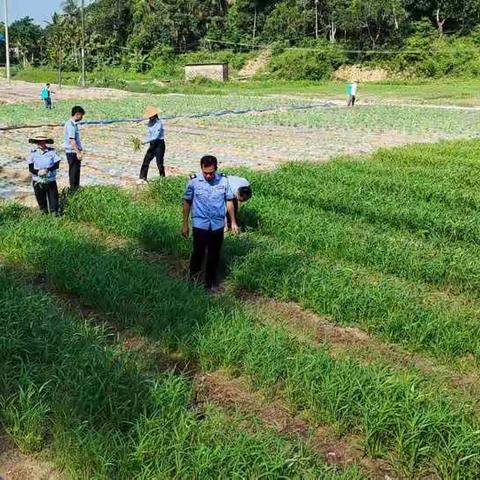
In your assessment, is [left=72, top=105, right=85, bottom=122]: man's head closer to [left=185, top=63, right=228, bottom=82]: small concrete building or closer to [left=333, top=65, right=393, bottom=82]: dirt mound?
[left=185, top=63, right=228, bottom=82]: small concrete building

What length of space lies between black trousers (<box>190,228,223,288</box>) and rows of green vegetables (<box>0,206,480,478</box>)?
379 millimetres

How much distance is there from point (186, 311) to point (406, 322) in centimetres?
199

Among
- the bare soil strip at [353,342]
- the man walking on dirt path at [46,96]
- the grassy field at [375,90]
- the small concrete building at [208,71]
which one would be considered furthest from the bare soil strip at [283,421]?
the small concrete building at [208,71]

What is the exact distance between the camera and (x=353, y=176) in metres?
12.0

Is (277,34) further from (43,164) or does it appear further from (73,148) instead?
(43,164)

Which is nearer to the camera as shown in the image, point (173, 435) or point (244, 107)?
point (173, 435)

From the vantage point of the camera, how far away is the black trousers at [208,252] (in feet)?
22.1

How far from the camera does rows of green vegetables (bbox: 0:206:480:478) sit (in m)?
3.86

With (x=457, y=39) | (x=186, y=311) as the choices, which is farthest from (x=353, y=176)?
(x=457, y=39)

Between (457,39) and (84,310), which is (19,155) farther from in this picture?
(457,39)

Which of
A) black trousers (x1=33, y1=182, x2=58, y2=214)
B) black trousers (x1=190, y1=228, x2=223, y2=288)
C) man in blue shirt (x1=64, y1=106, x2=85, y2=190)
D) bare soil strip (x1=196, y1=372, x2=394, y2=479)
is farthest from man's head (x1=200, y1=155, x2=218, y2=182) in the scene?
man in blue shirt (x1=64, y1=106, x2=85, y2=190)

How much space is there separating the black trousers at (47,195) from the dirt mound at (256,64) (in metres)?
63.0

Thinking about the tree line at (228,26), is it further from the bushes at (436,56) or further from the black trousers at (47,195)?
the black trousers at (47,195)

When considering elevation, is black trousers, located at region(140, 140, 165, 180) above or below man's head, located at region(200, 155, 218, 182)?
below
